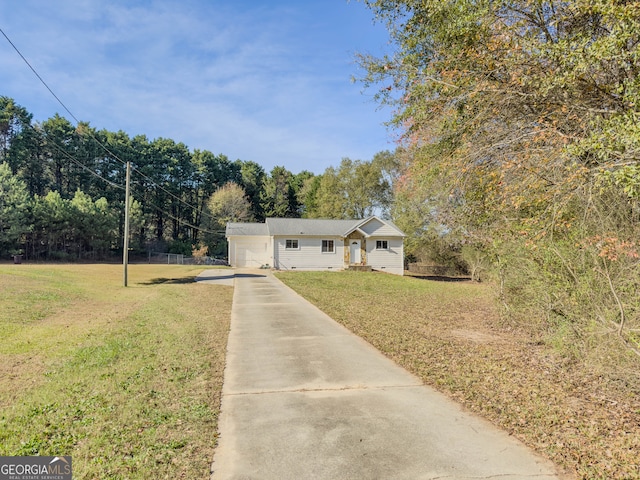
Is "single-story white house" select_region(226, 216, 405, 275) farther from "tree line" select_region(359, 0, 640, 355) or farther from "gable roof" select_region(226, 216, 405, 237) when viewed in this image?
"tree line" select_region(359, 0, 640, 355)

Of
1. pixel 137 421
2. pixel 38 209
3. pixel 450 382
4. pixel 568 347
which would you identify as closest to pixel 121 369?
pixel 137 421

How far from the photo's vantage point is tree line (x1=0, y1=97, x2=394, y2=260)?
118ft

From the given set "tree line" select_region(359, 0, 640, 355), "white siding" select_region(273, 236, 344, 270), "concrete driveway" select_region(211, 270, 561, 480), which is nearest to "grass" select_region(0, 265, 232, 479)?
"concrete driveway" select_region(211, 270, 561, 480)

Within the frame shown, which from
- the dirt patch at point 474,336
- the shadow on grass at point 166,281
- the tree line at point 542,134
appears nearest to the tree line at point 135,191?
the shadow on grass at point 166,281

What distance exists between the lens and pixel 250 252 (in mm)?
30844

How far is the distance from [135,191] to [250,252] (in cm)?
2497

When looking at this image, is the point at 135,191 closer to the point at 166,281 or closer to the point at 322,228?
the point at 322,228

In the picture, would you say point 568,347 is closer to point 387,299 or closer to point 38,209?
point 387,299

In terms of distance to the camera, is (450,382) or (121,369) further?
(121,369)

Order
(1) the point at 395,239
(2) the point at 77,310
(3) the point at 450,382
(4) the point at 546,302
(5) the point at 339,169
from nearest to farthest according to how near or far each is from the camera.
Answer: (3) the point at 450,382, (4) the point at 546,302, (2) the point at 77,310, (1) the point at 395,239, (5) the point at 339,169

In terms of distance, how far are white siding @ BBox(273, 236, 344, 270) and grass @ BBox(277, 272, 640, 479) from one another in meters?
18.3

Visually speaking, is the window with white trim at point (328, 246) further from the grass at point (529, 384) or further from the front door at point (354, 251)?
the grass at point (529, 384)

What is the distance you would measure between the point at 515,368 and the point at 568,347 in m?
0.92

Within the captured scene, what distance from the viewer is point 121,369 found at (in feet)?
17.7
